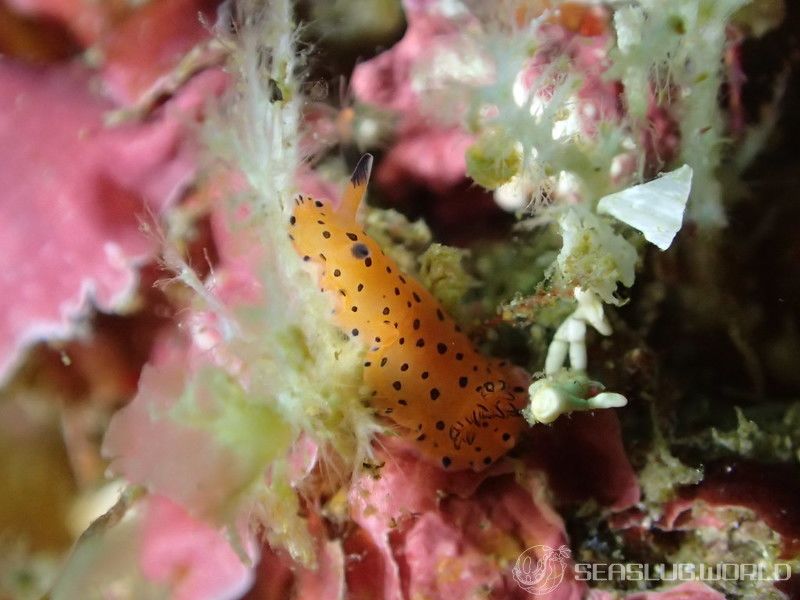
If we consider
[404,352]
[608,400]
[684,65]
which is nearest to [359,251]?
[404,352]

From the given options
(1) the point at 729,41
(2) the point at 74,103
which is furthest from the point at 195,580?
(1) the point at 729,41

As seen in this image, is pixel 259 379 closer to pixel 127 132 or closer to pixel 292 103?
pixel 292 103

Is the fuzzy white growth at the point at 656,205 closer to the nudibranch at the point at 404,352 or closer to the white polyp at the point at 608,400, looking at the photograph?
the white polyp at the point at 608,400

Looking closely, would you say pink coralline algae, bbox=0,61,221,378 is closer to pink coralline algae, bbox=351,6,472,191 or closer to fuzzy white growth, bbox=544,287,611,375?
pink coralline algae, bbox=351,6,472,191

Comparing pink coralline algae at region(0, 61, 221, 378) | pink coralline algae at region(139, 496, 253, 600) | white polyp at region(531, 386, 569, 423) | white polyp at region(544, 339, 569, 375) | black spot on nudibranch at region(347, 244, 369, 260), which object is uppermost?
pink coralline algae at region(0, 61, 221, 378)

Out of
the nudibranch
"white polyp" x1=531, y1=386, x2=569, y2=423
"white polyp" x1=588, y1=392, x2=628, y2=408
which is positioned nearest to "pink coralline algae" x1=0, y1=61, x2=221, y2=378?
the nudibranch

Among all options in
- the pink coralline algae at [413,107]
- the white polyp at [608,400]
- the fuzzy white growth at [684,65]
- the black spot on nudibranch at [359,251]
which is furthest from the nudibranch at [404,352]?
the fuzzy white growth at [684,65]

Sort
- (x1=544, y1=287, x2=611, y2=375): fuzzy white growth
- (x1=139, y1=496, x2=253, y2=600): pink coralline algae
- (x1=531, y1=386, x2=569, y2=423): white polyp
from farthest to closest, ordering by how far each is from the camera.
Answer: (x1=544, y1=287, x2=611, y2=375): fuzzy white growth → (x1=139, y1=496, x2=253, y2=600): pink coralline algae → (x1=531, y1=386, x2=569, y2=423): white polyp
